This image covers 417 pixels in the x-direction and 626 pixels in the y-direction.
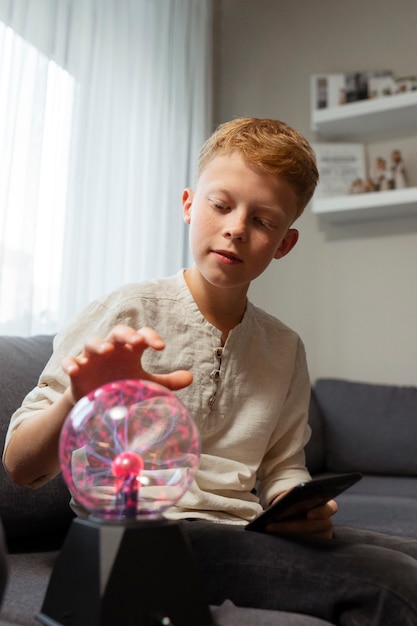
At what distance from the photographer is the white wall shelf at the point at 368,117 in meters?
2.87

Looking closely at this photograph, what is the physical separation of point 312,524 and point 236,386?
0.28 metres

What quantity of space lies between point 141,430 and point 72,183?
163cm

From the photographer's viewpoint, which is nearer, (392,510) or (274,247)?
(274,247)

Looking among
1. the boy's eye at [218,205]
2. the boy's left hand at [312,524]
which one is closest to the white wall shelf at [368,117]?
the boy's eye at [218,205]

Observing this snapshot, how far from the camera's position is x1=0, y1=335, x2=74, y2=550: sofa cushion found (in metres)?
1.22

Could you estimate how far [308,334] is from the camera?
3.12m

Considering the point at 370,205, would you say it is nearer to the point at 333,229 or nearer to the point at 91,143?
the point at 333,229

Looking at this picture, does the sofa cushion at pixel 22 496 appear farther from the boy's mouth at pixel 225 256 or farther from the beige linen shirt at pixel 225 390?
the boy's mouth at pixel 225 256

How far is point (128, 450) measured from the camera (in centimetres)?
73

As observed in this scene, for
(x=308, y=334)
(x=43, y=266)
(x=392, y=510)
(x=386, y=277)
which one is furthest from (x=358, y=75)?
(x=392, y=510)

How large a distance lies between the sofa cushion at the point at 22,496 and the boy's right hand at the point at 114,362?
50cm

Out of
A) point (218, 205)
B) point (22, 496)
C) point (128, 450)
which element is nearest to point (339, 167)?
point (218, 205)

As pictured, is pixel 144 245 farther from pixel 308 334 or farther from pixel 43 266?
pixel 308 334

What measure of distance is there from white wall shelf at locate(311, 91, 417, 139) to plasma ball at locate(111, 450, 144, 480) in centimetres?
251
